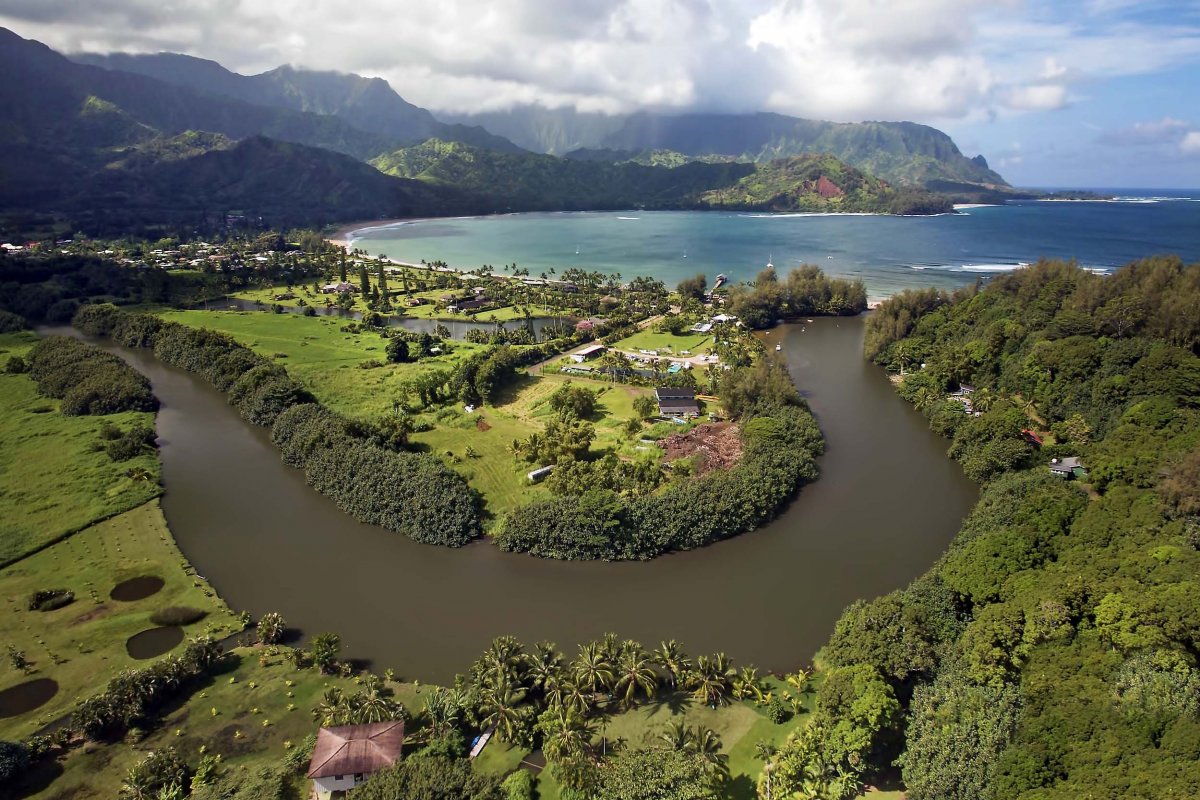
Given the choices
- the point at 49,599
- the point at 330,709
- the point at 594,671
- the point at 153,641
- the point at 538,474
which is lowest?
the point at 153,641

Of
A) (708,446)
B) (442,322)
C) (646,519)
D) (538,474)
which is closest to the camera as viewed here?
(646,519)

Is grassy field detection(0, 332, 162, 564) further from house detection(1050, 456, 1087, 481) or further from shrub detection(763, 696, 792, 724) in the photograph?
house detection(1050, 456, 1087, 481)

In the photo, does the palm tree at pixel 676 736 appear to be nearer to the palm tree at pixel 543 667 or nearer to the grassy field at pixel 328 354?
the palm tree at pixel 543 667

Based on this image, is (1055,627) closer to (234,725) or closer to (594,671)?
(594,671)

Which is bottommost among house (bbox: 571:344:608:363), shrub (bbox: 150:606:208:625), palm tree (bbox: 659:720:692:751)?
shrub (bbox: 150:606:208:625)

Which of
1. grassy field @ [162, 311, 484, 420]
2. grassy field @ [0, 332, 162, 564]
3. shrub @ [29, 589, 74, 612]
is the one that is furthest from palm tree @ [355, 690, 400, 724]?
grassy field @ [162, 311, 484, 420]

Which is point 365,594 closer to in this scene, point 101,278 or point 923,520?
point 923,520

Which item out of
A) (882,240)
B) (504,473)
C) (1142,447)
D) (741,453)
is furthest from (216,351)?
(882,240)

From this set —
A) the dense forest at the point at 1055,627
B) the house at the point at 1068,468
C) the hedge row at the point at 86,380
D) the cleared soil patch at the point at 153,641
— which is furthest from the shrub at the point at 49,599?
the house at the point at 1068,468

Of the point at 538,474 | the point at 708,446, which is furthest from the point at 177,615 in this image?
the point at 708,446
